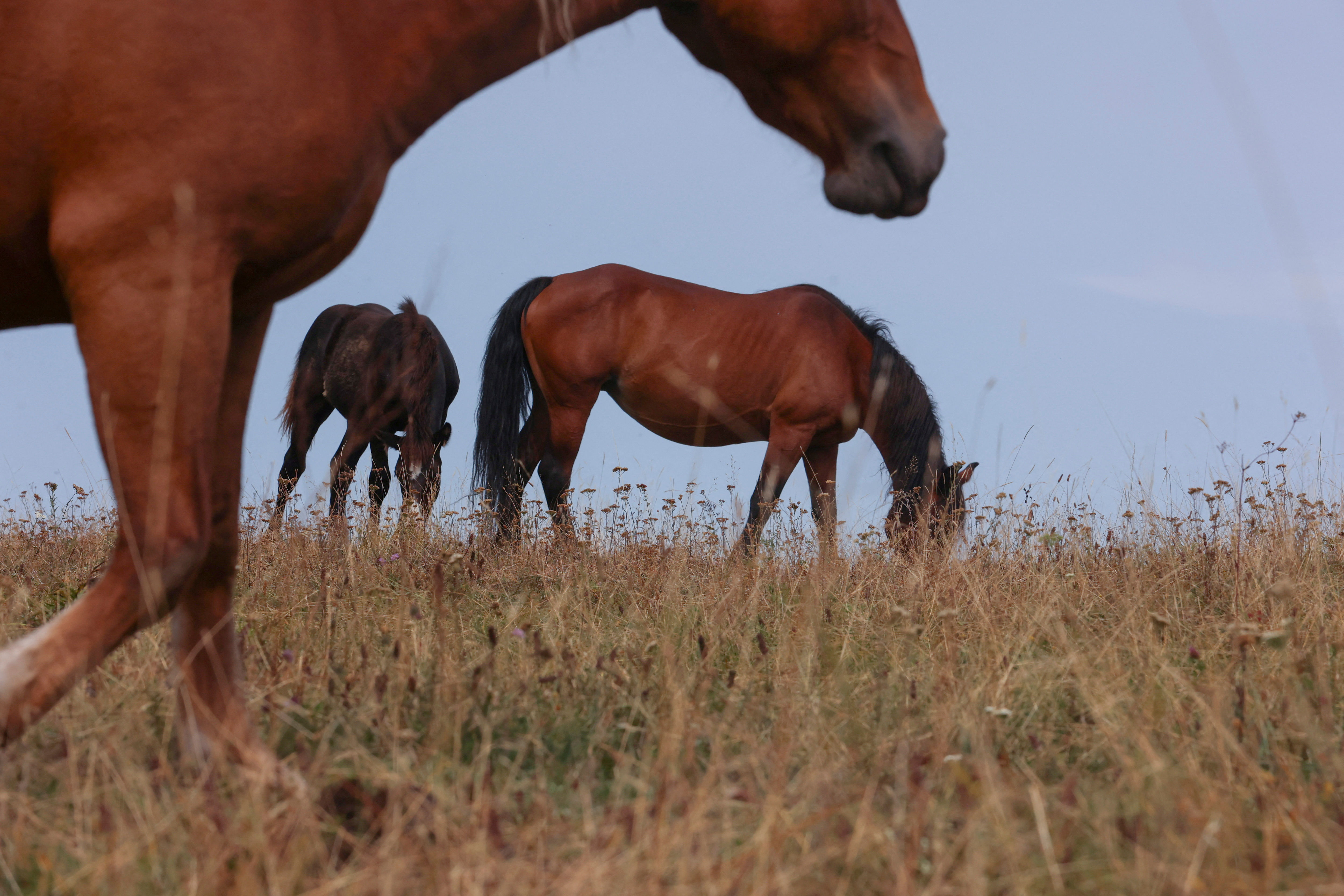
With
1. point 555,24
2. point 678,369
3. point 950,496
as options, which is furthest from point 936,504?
point 555,24

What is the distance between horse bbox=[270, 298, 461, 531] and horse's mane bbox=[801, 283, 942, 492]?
4.50 m

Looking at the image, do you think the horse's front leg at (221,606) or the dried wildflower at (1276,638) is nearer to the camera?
the horse's front leg at (221,606)

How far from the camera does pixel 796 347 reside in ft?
32.0

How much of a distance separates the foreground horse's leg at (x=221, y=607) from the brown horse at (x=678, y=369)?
7.06 meters

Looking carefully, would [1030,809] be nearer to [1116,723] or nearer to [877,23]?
[1116,723]

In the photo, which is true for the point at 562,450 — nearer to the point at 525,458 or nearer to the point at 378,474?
the point at 525,458

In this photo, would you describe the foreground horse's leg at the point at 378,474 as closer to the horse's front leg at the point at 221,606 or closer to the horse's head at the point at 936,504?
the horse's head at the point at 936,504

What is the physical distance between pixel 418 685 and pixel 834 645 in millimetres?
1809

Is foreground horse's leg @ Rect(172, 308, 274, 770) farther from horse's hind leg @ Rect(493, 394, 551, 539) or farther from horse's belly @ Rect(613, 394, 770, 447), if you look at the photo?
horse's belly @ Rect(613, 394, 770, 447)

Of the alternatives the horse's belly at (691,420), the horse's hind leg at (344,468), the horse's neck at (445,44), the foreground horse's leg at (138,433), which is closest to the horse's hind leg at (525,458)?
the horse's belly at (691,420)

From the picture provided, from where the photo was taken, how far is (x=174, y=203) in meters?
1.70

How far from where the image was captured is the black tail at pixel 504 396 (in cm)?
917

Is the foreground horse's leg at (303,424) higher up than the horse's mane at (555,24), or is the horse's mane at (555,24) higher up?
the foreground horse's leg at (303,424)

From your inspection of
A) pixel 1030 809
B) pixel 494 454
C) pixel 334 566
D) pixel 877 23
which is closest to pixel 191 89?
pixel 877 23
